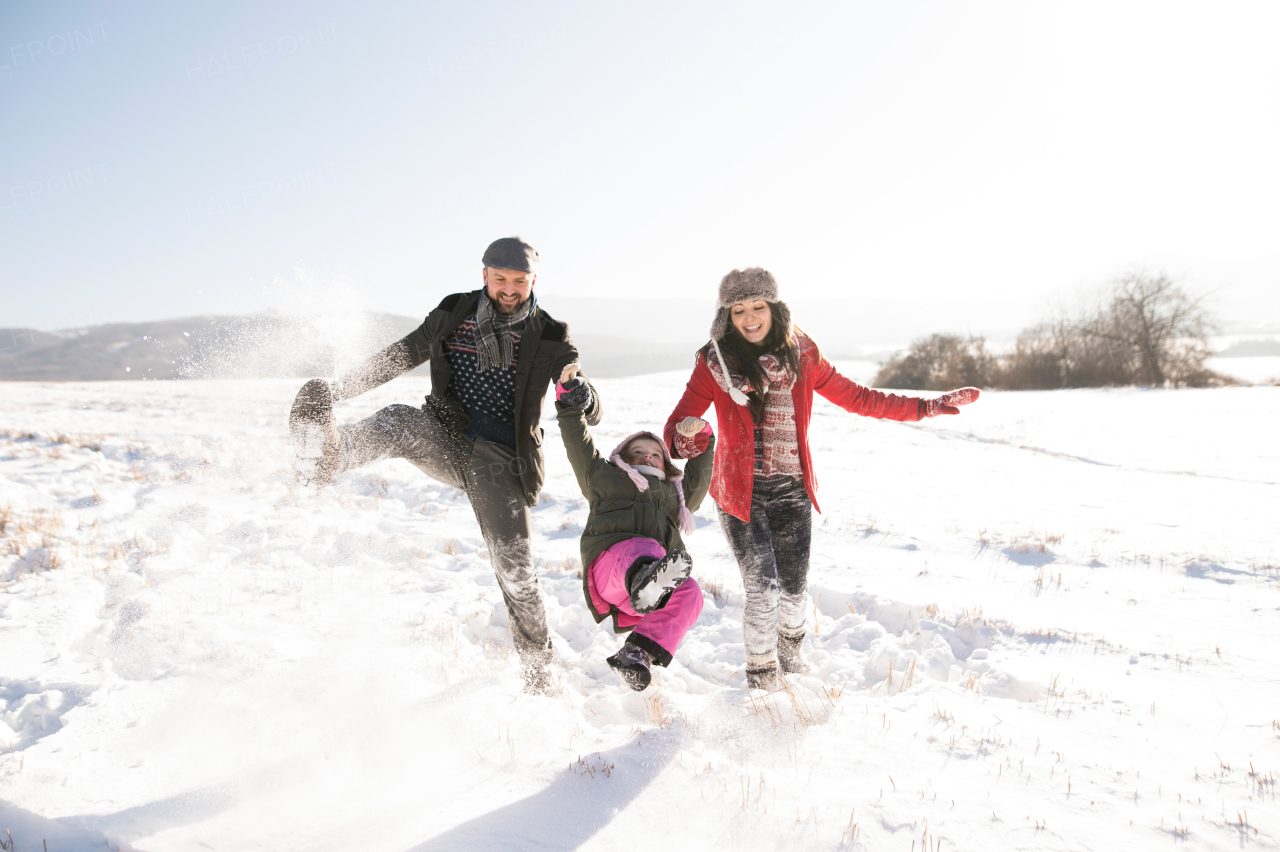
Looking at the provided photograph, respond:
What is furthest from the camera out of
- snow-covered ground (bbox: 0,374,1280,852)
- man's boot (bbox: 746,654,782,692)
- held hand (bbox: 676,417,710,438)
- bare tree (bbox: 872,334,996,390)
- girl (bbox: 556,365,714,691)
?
bare tree (bbox: 872,334,996,390)

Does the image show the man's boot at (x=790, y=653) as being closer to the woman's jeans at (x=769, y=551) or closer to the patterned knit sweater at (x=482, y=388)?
the woman's jeans at (x=769, y=551)

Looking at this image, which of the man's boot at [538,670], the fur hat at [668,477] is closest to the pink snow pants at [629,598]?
the fur hat at [668,477]

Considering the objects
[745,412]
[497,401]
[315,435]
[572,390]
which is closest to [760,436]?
[745,412]

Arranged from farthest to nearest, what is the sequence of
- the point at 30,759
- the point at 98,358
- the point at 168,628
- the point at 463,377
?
the point at 98,358 < the point at 168,628 < the point at 463,377 < the point at 30,759

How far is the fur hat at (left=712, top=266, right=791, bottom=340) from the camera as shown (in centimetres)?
322

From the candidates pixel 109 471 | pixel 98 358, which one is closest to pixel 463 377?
pixel 109 471

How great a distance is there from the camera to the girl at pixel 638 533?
264 cm

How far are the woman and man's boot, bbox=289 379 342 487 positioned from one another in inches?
66.6

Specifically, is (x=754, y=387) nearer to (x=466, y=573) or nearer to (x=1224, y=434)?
(x=466, y=573)

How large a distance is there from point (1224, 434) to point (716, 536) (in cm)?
1522

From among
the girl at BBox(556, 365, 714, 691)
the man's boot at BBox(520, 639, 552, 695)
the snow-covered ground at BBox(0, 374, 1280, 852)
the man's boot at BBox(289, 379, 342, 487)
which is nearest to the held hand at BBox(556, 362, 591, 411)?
the girl at BBox(556, 365, 714, 691)

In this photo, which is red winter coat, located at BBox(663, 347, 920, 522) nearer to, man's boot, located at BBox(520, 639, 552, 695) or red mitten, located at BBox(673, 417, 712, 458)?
red mitten, located at BBox(673, 417, 712, 458)

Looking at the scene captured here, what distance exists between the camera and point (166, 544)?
5.44m

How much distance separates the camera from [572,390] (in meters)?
3.22
